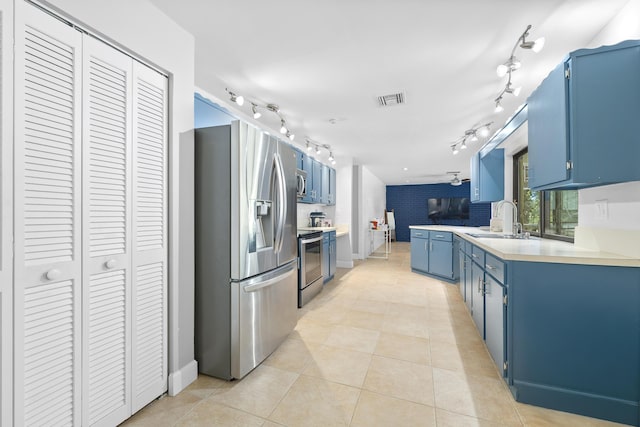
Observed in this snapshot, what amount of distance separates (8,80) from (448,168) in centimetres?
846

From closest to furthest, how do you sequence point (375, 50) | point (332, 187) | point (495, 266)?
1. point (495, 266)
2. point (375, 50)
3. point (332, 187)

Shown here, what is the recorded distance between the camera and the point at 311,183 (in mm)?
4754

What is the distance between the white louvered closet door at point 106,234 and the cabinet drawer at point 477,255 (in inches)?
108

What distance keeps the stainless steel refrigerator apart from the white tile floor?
0.22m

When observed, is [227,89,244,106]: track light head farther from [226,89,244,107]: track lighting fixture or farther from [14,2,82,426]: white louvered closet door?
[14,2,82,426]: white louvered closet door

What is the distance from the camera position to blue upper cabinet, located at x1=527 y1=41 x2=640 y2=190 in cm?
155

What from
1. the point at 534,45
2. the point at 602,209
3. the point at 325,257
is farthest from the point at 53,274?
the point at 325,257

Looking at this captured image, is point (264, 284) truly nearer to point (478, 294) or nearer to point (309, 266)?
point (309, 266)

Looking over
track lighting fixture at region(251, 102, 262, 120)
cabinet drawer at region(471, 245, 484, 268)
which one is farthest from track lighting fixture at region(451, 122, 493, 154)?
track lighting fixture at region(251, 102, 262, 120)

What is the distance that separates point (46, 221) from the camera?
1212mm

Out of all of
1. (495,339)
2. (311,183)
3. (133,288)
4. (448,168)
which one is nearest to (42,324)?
(133,288)

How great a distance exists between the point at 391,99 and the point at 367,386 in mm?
2832

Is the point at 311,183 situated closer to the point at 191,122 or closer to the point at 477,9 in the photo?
the point at 191,122

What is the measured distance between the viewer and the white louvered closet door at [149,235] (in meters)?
1.60
